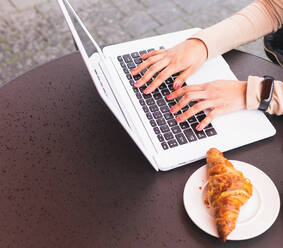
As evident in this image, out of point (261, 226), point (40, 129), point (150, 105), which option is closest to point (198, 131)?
point (150, 105)

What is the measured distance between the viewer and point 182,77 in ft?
3.43

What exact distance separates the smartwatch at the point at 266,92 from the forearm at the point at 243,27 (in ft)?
0.57

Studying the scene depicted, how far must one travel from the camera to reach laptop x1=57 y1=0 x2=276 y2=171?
868 mm

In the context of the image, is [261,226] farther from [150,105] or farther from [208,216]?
[150,105]

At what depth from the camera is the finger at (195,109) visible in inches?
36.9

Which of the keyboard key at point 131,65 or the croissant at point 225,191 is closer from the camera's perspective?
the croissant at point 225,191

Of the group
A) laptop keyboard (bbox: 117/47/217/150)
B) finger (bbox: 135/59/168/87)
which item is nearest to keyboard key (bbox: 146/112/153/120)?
laptop keyboard (bbox: 117/47/217/150)

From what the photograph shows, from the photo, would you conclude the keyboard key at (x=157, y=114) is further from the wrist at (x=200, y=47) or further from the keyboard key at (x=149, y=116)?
the wrist at (x=200, y=47)

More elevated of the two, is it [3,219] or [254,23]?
[3,219]

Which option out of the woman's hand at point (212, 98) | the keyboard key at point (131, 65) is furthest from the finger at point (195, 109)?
the keyboard key at point (131, 65)

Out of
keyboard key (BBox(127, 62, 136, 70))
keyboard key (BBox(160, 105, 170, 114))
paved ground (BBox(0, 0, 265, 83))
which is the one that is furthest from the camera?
paved ground (BBox(0, 0, 265, 83))

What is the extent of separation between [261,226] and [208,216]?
10cm

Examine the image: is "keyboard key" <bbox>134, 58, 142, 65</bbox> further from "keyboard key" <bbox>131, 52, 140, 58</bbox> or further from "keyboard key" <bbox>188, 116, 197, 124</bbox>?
"keyboard key" <bbox>188, 116, 197, 124</bbox>

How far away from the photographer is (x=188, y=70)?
106 centimetres
